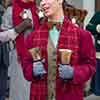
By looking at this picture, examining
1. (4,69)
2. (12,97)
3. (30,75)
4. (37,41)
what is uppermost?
(37,41)

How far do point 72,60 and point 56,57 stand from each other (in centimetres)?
10

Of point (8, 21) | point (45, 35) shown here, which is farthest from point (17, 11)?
point (45, 35)

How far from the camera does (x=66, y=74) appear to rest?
274cm

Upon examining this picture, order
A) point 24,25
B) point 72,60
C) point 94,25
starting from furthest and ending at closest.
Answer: point 94,25, point 24,25, point 72,60

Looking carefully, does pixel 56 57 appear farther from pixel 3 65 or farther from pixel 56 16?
pixel 3 65

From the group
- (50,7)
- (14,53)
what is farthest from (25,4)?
(50,7)

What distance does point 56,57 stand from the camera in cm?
282

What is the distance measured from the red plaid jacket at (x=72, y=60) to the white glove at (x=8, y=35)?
1863mm

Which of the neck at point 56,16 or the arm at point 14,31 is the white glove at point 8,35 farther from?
the neck at point 56,16

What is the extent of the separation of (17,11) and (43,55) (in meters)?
2.05

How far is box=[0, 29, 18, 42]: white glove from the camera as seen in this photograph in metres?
4.72

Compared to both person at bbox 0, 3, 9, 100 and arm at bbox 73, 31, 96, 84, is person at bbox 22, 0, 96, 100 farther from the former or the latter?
person at bbox 0, 3, 9, 100

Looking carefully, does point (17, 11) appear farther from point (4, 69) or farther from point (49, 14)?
point (49, 14)

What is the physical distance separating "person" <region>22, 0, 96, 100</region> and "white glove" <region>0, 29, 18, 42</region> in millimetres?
1873
